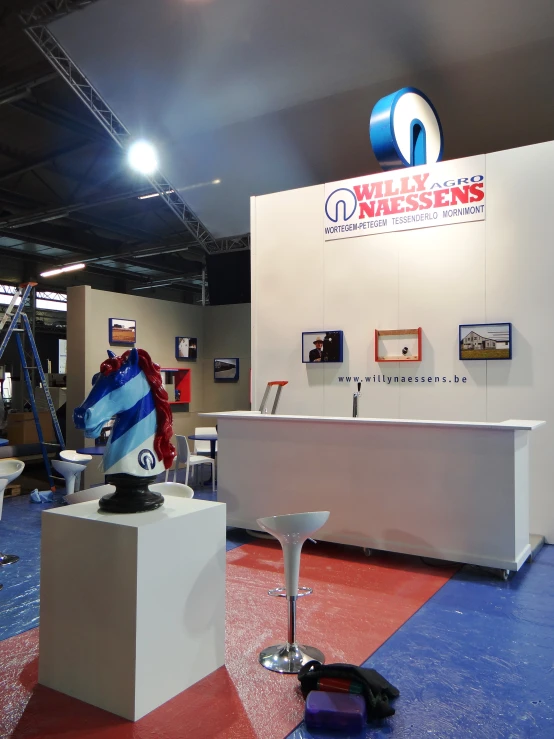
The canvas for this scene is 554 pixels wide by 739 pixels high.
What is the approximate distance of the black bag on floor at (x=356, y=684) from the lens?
2.26 m

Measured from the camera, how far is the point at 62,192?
11.4 meters

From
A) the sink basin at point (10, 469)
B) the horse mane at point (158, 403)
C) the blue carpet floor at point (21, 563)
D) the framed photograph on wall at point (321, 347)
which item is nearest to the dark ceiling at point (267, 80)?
the framed photograph on wall at point (321, 347)

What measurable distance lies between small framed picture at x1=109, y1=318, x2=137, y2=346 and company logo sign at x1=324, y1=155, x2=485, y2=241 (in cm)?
363

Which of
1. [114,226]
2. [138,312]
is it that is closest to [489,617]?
[138,312]

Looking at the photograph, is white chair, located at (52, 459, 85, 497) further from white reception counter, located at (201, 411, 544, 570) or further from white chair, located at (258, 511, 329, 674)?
white chair, located at (258, 511, 329, 674)

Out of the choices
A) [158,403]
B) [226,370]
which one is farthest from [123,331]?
[158,403]

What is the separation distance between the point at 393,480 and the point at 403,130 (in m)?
3.46

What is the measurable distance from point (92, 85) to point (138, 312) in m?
3.01

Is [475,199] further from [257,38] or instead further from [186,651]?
[186,651]

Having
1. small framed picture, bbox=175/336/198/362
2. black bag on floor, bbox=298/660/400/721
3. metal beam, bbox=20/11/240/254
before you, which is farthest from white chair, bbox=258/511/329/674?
small framed picture, bbox=175/336/198/362

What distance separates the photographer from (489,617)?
3.21 m

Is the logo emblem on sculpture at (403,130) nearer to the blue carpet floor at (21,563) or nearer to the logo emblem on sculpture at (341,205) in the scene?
the logo emblem on sculpture at (341,205)

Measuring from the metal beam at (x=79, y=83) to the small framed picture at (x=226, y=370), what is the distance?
2.25m

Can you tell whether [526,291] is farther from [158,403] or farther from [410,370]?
[158,403]
